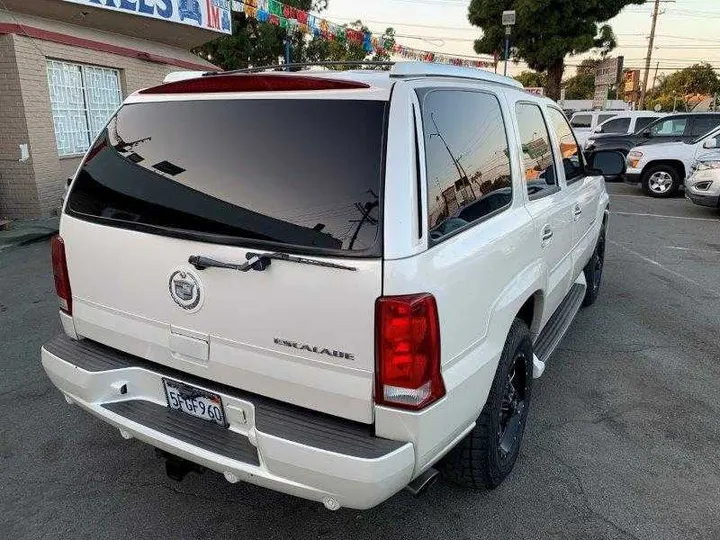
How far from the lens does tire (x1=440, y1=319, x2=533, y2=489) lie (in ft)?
8.23

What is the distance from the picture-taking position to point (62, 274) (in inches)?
105

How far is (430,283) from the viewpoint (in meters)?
1.93

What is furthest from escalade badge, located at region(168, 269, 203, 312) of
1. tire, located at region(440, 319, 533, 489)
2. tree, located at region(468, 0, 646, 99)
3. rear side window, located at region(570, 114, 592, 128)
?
tree, located at region(468, 0, 646, 99)

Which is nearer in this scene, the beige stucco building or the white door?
the white door

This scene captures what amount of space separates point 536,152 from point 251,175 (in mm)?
1903

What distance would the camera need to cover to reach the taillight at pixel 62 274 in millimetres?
2662

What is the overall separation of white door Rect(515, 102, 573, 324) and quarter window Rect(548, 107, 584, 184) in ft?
1.03

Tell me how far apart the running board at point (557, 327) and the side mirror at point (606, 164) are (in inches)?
35.9

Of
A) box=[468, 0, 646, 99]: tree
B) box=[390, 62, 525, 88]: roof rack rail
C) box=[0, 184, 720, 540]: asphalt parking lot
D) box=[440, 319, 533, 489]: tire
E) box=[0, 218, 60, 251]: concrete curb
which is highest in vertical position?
box=[468, 0, 646, 99]: tree

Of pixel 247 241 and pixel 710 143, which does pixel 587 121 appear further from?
pixel 247 241

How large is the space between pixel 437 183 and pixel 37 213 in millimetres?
8881

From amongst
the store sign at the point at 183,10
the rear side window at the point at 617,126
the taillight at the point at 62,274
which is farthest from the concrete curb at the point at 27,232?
the rear side window at the point at 617,126

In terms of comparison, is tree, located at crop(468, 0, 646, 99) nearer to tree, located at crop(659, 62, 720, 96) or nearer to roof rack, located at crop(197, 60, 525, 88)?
roof rack, located at crop(197, 60, 525, 88)

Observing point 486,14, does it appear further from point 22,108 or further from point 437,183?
point 437,183
